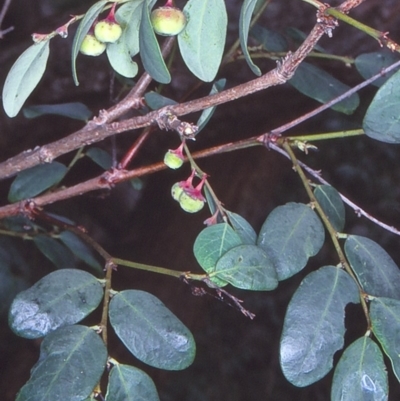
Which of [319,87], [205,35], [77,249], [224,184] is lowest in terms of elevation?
[224,184]

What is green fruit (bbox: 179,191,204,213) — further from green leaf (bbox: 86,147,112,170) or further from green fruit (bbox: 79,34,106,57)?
green leaf (bbox: 86,147,112,170)

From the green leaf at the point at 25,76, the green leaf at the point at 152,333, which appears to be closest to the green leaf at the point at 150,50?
the green leaf at the point at 25,76

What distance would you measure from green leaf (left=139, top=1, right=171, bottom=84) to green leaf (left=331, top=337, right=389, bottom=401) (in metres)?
0.34

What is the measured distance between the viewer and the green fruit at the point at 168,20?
601 mm

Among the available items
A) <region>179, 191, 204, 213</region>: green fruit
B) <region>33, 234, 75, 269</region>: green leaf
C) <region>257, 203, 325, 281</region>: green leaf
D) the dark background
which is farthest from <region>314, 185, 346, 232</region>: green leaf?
the dark background

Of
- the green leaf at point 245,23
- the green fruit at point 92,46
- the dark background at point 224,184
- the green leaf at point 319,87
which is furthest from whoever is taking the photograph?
the dark background at point 224,184

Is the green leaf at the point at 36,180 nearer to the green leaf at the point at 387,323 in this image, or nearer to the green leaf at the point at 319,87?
the green leaf at the point at 319,87

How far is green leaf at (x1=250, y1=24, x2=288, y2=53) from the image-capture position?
1.09 metres

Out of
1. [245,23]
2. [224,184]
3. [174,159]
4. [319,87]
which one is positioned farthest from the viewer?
[224,184]

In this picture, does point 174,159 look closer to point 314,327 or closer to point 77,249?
point 314,327

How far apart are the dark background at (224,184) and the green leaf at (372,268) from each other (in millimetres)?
949

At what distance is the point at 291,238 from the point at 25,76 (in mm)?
344

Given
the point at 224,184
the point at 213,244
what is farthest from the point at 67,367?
the point at 224,184

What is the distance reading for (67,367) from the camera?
624 mm
